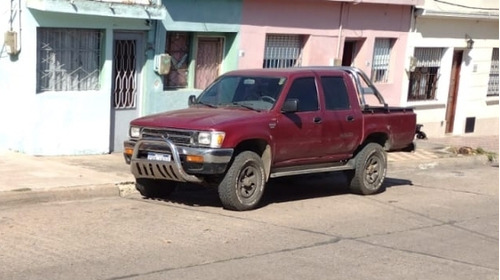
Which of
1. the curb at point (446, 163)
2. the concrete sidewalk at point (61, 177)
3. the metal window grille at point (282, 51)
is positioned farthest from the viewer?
the metal window grille at point (282, 51)

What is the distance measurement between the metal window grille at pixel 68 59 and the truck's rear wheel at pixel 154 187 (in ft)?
10.9

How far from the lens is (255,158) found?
10625 mm

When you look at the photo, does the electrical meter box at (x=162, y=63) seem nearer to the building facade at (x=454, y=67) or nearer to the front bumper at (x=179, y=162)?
the front bumper at (x=179, y=162)

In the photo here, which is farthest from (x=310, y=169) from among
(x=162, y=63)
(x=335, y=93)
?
(x=162, y=63)

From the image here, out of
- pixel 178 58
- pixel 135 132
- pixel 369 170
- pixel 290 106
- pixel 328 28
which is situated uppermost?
pixel 328 28

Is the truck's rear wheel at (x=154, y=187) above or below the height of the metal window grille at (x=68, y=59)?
below

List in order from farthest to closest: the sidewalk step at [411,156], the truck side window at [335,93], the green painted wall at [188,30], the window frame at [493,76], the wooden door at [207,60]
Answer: the window frame at [493,76] → the sidewalk step at [411,156] → the wooden door at [207,60] → the green painted wall at [188,30] → the truck side window at [335,93]

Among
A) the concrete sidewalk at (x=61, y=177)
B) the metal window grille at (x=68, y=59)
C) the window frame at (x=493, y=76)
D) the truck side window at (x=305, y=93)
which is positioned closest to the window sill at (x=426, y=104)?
the window frame at (x=493, y=76)

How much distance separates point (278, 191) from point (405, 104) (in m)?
9.38

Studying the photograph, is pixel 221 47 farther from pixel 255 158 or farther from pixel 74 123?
pixel 255 158

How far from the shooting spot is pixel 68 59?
45.7ft

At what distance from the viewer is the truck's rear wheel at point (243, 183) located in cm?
1038

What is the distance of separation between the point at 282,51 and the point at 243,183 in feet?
25.7

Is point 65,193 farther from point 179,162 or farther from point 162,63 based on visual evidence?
point 162,63
